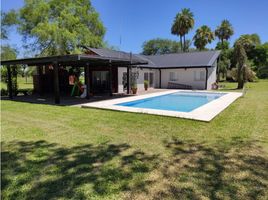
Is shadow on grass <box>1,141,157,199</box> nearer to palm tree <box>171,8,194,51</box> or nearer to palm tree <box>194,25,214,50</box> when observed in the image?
palm tree <box>171,8,194,51</box>

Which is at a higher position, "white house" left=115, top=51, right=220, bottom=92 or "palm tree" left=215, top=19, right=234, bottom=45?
"palm tree" left=215, top=19, right=234, bottom=45

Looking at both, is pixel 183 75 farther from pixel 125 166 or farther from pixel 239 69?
pixel 125 166

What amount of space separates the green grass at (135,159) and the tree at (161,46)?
5315 centimetres

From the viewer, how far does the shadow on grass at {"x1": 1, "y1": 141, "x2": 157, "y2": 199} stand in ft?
9.72

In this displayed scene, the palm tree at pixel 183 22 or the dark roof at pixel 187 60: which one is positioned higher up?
the palm tree at pixel 183 22

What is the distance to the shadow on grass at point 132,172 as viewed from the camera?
115 inches

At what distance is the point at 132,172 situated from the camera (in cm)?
351

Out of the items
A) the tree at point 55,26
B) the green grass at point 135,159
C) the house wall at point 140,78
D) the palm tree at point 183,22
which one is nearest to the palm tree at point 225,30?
the palm tree at point 183,22

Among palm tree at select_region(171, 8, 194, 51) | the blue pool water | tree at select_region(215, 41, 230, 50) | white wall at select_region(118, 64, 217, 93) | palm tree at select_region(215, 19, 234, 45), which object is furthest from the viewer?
tree at select_region(215, 41, 230, 50)

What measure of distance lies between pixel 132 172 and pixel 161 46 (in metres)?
57.0

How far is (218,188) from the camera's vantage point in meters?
3.00

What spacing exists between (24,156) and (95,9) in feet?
83.0

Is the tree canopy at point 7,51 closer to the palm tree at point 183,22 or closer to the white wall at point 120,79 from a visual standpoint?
the white wall at point 120,79

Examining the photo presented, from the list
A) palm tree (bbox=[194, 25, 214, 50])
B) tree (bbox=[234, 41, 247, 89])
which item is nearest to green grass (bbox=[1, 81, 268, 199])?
tree (bbox=[234, 41, 247, 89])
